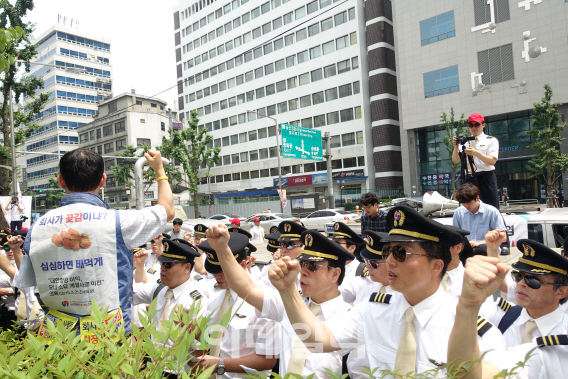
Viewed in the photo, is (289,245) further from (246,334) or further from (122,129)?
(122,129)

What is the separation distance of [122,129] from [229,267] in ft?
211

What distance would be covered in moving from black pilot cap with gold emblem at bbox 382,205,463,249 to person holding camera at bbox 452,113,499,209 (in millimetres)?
Answer: 3051

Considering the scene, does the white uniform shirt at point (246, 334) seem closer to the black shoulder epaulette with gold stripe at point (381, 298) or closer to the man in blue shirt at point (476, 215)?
the black shoulder epaulette with gold stripe at point (381, 298)

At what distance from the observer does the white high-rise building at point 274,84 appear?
42281 millimetres

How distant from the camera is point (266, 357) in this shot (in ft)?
10.2

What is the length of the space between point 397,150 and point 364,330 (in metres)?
41.0

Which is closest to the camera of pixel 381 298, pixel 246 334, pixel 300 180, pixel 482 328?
Result: pixel 482 328

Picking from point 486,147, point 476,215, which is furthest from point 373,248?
point 486,147

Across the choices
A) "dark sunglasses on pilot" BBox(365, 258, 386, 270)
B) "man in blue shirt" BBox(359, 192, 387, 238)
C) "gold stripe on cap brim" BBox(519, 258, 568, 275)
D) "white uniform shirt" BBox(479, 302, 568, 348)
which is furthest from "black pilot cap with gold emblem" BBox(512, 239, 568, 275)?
"man in blue shirt" BBox(359, 192, 387, 238)

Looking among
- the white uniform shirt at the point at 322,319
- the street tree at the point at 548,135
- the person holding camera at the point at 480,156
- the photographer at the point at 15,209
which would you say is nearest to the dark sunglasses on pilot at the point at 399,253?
the white uniform shirt at the point at 322,319

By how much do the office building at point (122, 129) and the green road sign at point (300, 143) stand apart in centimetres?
3958

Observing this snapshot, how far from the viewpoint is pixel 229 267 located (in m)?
2.60

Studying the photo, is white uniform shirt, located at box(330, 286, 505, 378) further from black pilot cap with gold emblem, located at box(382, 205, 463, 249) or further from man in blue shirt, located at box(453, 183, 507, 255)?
man in blue shirt, located at box(453, 183, 507, 255)

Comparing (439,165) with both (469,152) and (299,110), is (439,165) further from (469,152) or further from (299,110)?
(469,152)
